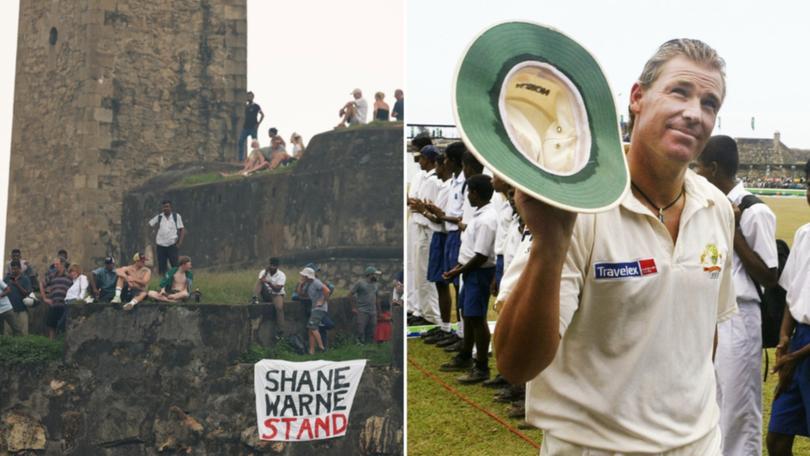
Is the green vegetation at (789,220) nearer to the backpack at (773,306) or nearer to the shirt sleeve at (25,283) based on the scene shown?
the backpack at (773,306)

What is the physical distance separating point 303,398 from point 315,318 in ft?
2.04

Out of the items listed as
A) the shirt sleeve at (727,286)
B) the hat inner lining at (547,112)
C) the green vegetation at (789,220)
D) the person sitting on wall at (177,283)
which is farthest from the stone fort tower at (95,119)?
the green vegetation at (789,220)

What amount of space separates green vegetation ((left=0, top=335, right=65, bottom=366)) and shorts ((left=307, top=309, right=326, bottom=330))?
1.69 m

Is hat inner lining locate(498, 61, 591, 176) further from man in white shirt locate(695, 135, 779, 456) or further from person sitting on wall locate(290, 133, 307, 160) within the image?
person sitting on wall locate(290, 133, 307, 160)

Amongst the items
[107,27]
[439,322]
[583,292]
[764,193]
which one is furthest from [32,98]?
[764,193]

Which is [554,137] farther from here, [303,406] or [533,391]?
[303,406]

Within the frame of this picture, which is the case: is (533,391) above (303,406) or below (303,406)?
above

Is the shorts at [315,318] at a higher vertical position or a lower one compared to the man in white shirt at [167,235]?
lower

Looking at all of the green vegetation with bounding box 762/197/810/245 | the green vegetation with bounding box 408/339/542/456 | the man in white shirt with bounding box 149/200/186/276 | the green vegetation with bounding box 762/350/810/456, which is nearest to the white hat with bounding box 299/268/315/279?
the man in white shirt with bounding box 149/200/186/276

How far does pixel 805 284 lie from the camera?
10.6 feet

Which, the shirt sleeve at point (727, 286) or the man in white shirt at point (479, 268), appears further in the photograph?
the man in white shirt at point (479, 268)

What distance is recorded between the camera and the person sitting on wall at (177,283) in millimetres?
5613

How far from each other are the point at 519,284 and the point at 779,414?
247 centimetres

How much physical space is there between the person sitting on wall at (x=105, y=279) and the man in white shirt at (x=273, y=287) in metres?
0.94
